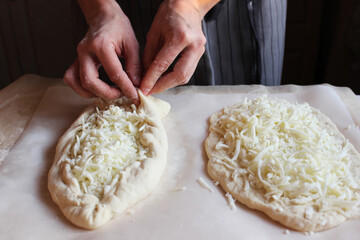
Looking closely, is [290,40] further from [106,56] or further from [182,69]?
[106,56]

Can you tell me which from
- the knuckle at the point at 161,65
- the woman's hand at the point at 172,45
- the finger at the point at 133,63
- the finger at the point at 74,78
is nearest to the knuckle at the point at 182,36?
the woman's hand at the point at 172,45

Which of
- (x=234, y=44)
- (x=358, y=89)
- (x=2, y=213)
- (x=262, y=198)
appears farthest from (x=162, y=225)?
(x=358, y=89)

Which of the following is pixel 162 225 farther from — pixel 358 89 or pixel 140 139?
pixel 358 89

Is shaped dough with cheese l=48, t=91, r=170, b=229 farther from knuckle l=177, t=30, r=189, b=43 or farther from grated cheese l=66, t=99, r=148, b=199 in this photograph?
knuckle l=177, t=30, r=189, b=43

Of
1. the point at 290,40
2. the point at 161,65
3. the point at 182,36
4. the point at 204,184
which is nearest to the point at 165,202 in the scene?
the point at 204,184

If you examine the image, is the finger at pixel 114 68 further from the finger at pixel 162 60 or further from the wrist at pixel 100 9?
the wrist at pixel 100 9

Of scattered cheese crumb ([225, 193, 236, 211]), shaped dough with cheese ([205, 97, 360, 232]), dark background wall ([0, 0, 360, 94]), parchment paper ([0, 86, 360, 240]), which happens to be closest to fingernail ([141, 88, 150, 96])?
parchment paper ([0, 86, 360, 240])
